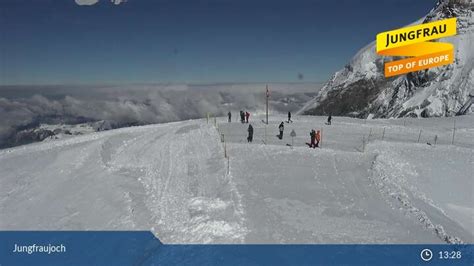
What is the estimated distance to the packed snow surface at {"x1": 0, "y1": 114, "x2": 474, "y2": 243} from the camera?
16641mm

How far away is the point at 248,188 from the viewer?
2136cm

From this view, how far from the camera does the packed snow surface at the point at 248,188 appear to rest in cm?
1664

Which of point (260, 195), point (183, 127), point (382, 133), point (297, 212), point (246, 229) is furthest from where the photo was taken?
point (183, 127)

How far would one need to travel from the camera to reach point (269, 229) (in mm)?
16203

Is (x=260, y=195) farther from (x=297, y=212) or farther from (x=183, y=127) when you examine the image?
(x=183, y=127)

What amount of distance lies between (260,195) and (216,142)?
1397cm

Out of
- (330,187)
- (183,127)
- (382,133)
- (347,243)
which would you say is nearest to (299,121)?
(382,133)

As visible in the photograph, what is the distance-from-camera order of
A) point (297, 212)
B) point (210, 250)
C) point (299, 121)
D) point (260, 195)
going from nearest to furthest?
point (210, 250)
point (297, 212)
point (260, 195)
point (299, 121)
